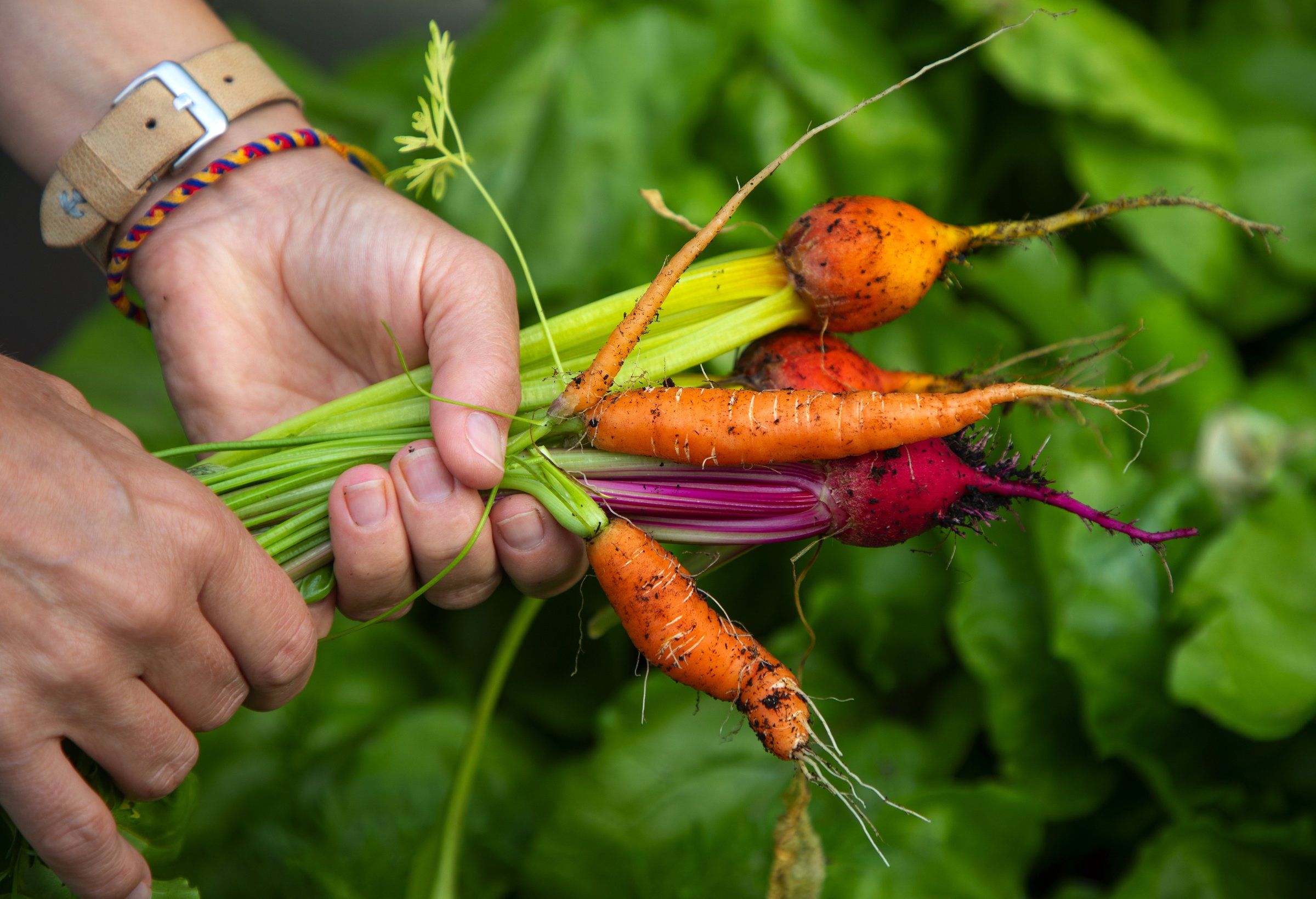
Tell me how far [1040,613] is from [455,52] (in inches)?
76.0

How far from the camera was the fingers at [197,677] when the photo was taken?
0.79 metres

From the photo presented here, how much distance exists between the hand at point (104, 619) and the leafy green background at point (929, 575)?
1.58 feet

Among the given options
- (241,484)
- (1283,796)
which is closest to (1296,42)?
(1283,796)

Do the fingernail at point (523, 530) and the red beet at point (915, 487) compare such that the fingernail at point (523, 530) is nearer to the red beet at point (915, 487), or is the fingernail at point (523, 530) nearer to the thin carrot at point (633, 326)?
the thin carrot at point (633, 326)

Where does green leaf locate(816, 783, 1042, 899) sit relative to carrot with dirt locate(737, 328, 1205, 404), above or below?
below

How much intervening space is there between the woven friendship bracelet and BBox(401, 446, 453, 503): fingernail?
507 millimetres

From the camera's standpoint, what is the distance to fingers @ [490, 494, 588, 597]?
992mm

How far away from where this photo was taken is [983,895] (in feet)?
4.11

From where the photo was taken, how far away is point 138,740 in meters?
0.81

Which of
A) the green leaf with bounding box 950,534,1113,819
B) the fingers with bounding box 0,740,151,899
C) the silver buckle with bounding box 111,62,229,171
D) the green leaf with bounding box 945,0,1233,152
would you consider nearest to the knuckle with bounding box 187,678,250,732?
the fingers with bounding box 0,740,151,899

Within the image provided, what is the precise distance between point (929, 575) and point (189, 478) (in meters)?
1.29

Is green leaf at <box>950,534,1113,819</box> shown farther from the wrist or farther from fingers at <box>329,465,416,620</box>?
the wrist

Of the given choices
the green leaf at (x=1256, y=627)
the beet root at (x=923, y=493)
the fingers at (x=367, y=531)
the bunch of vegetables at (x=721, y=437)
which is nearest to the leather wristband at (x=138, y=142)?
the bunch of vegetables at (x=721, y=437)

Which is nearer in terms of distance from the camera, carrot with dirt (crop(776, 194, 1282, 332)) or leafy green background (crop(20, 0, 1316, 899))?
carrot with dirt (crop(776, 194, 1282, 332))
